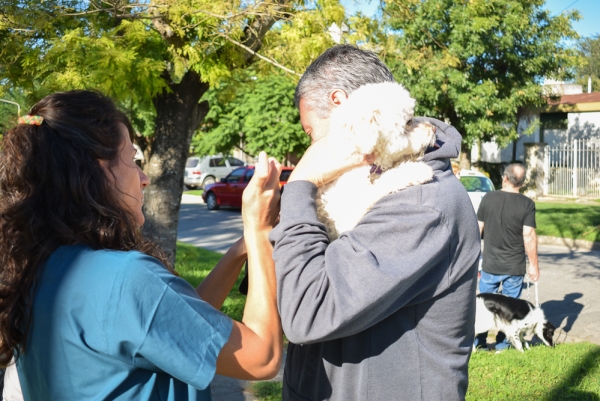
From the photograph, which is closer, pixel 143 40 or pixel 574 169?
pixel 143 40

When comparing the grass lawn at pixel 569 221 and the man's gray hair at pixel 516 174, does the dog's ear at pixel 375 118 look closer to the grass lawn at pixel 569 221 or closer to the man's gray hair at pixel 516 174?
the man's gray hair at pixel 516 174

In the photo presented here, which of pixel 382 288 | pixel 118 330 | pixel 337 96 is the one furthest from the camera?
pixel 337 96

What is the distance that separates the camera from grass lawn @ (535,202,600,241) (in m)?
14.2

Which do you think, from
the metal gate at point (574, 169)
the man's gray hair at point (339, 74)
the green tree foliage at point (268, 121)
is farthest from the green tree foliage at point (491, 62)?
the man's gray hair at point (339, 74)

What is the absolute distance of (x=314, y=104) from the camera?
2045mm

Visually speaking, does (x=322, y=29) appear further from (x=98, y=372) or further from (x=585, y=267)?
(x=585, y=267)

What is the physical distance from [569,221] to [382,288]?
16092 mm

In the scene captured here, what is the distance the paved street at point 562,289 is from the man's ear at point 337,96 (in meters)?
3.51

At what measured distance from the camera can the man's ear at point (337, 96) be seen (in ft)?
6.48

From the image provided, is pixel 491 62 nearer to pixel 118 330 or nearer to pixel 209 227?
pixel 209 227

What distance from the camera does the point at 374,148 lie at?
1720 mm

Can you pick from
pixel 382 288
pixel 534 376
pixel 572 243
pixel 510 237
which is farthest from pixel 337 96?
pixel 572 243

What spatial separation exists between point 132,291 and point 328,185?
70 cm

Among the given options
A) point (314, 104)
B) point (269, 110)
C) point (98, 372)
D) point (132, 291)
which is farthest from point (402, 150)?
point (269, 110)
